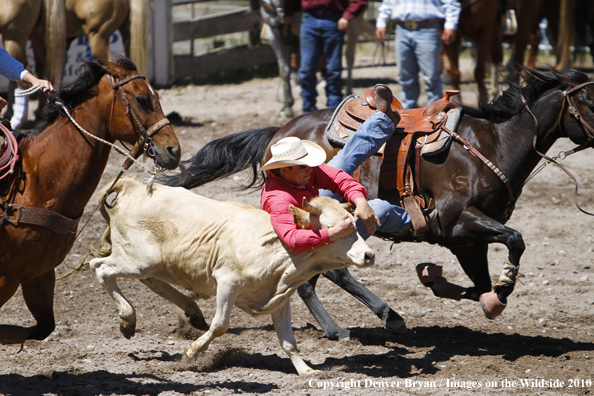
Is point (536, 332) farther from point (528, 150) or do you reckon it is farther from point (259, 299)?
point (259, 299)

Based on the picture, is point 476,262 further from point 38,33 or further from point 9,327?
point 38,33

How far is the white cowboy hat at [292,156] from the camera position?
3.50 meters

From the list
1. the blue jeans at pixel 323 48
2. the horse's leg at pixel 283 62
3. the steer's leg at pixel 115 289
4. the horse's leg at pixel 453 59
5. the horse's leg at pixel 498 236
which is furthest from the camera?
the horse's leg at pixel 283 62

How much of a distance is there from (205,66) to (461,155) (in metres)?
9.90

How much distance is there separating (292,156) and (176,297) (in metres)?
1.30

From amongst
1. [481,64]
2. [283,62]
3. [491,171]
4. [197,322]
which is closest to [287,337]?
[197,322]

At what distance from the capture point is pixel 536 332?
4.65 meters

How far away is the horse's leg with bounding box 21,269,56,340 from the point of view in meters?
3.61

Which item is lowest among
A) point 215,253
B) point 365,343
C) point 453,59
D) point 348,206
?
point 365,343

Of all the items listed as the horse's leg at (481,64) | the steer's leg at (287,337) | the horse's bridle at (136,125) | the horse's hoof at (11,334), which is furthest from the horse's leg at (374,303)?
the horse's leg at (481,64)

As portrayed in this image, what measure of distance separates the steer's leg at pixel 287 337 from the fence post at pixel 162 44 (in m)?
9.30

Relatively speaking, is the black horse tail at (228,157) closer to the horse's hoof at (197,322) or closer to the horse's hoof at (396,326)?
the horse's hoof at (197,322)

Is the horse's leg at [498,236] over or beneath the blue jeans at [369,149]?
beneath

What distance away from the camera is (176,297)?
4.12 m
